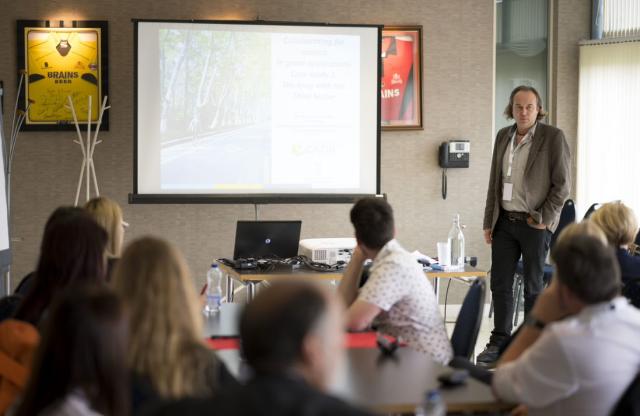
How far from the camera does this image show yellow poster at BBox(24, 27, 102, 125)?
7.03 meters

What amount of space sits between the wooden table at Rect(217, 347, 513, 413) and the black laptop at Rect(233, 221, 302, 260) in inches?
96.1

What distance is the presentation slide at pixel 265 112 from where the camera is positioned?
6891 millimetres

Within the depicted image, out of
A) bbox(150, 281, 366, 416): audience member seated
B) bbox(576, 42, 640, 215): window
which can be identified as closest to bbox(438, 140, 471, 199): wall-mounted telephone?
bbox(576, 42, 640, 215): window

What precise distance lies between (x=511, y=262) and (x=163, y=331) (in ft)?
13.1

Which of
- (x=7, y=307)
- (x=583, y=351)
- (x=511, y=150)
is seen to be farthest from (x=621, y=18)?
(x=7, y=307)

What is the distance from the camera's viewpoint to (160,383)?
2.11 m

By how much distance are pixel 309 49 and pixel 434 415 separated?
208 inches

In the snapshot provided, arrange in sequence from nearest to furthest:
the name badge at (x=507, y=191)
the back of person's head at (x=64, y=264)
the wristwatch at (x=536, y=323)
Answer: the back of person's head at (x=64, y=264)
the wristwatch at (x=536, y=323)
the name badge at (x=507, y=191)

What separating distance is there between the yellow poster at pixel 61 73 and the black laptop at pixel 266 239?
7.57 ft

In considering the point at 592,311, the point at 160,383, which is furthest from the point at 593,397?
the point at 160,383

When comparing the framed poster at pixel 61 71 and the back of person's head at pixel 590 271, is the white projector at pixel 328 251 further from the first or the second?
the back of person's head at pixel 590 271

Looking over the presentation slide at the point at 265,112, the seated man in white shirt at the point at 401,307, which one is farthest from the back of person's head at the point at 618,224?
the presentation slide at the point at 265,112

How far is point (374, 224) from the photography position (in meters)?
3.80

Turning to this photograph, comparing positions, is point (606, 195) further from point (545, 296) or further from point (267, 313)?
point (267, 313)
